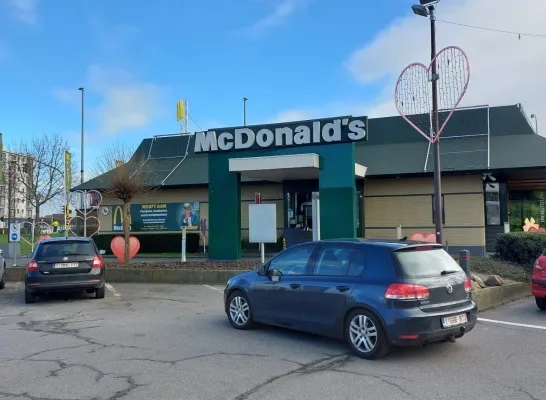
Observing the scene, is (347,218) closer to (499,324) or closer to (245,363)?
(499,324)

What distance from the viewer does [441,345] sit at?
729 centimetres

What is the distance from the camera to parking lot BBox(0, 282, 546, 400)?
17.8ft

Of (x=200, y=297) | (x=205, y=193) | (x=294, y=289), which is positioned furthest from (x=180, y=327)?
(x=205, y=193)

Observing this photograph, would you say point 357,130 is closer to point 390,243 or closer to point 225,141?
point 225,141

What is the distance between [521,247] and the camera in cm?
1559

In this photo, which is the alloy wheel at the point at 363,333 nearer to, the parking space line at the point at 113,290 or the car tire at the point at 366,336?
the car tire at the point at 366,336

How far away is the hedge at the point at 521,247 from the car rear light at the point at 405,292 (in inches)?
405

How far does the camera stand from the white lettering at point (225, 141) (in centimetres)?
1908

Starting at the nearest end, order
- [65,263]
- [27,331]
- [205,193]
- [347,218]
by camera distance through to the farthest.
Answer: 1. [27,331]
2. [65,263]
3. [347,218]
4. [205,193]

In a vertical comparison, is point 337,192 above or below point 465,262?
above

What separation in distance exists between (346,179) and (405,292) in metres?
11.4

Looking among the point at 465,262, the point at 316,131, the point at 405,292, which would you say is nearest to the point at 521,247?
the point at 465,262

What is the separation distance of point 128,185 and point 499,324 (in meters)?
12.3

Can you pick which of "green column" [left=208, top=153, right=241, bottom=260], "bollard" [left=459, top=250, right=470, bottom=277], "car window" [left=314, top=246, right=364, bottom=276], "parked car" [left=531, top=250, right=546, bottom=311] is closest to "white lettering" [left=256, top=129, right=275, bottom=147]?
"green column" [left=208, top=153, right=241, bottom=260]
